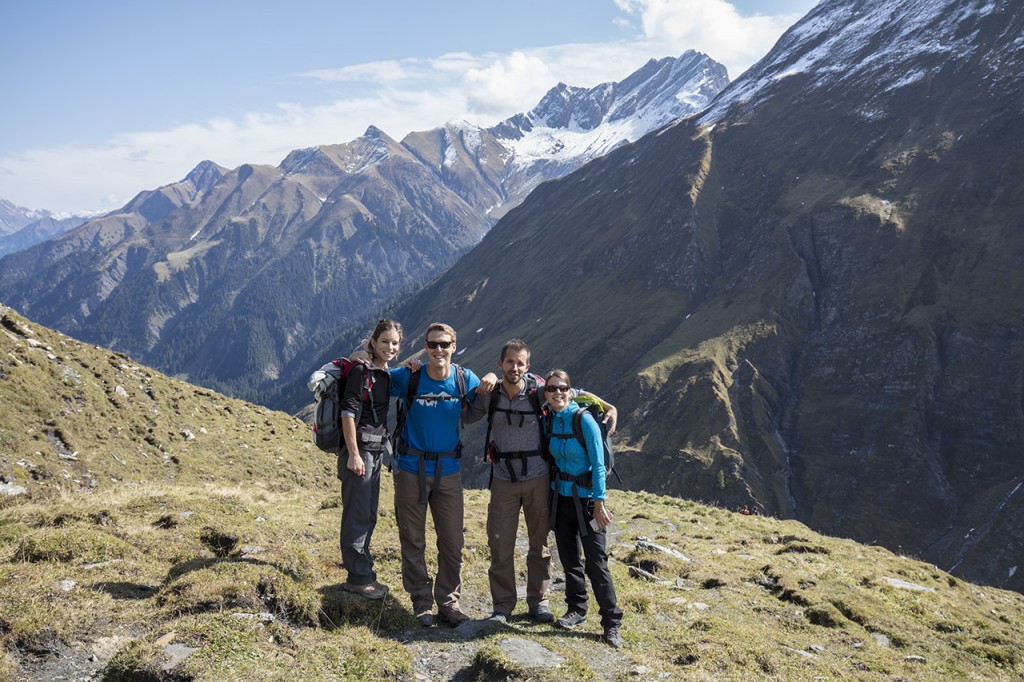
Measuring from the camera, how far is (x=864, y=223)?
443 ft

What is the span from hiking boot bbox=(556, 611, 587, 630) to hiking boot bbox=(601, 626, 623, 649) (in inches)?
19.3

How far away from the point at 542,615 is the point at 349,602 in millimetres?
3156

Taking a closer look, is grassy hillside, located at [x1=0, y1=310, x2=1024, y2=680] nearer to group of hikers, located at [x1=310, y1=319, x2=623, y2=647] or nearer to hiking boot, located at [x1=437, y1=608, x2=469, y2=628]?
hiking boot, located at [x1=437, y1=608, x2=469, y2=628]

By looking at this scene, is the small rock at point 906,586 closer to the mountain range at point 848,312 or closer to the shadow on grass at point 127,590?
the shadow on grass at point 127,590

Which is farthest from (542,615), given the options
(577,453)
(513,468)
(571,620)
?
(577,453)

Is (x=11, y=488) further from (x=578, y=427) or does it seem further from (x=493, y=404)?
(x=578, y=427)

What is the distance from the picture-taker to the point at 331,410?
9578 mm

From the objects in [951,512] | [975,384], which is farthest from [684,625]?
[975,384]

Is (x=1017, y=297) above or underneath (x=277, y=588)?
above

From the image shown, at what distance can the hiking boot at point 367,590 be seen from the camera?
988cm

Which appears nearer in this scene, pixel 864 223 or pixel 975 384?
pixel 975 384

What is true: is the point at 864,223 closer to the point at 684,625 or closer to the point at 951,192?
the point at 951,192

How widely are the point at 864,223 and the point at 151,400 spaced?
14480 cm

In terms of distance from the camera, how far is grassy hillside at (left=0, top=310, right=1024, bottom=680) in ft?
25.2
